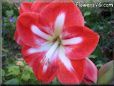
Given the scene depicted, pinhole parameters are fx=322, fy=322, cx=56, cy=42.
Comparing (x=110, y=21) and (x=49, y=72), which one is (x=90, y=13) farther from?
(x=49, y=72)

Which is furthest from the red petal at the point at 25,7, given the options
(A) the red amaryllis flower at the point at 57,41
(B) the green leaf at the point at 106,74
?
(B) the green leaf at the point at 106,74

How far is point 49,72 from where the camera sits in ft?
1.20

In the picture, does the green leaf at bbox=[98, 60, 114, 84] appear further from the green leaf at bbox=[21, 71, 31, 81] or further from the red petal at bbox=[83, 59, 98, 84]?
the green leaf at bbox=[21, 71, 31, 81]

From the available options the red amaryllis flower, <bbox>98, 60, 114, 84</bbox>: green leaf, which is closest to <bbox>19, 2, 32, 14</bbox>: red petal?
the red amaryllis flower

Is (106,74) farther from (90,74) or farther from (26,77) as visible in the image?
(26,77)

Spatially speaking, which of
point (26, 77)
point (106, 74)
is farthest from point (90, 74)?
point (26, 77)

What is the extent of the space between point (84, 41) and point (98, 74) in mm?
47

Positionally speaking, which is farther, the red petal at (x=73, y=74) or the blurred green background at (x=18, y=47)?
the blurred green background at (x=18, y=47)

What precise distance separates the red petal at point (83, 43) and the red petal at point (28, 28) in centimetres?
4

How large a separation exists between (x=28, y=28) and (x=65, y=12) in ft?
0.15

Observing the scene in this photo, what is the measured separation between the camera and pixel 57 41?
0.38 metres

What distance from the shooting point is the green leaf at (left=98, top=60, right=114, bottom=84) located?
1.13 ft

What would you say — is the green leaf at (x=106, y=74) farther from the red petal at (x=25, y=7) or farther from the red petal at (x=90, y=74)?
the red petal at (x=25, y=7)

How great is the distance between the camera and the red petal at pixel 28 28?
0.36 metres
